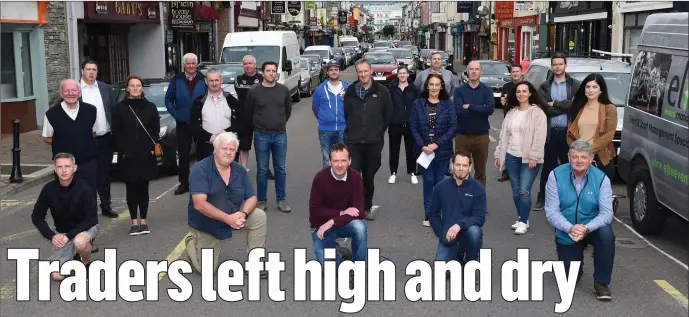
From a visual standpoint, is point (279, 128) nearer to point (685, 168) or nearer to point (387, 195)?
point (387, 195)

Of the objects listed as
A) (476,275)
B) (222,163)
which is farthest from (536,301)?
(222,163)

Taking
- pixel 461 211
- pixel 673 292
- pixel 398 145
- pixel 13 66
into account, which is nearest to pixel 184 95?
pixel 398 145

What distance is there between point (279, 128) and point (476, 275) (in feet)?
12.3

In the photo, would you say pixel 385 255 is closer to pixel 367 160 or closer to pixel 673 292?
pixel 367 160

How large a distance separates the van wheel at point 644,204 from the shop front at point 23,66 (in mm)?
13672

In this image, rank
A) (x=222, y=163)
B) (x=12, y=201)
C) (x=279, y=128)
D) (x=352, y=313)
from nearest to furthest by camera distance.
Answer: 1. (x=352, y=313)
2. (x=222, y=163)
3. (x=279, y=128)
4. (x=12, y=201)

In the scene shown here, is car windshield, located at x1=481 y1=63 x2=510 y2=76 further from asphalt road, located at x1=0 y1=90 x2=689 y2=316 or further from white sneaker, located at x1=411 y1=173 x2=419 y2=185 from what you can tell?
white sneaker, located at x1=411 y1=173 x2=419 y2=185

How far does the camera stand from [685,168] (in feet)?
24.0

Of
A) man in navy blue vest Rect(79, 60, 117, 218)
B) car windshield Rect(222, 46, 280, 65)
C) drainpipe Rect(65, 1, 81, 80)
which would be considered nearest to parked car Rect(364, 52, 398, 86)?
car windshield Rect(222, 46, 280, 65)

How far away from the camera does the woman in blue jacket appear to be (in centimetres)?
900

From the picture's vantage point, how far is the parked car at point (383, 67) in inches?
1184

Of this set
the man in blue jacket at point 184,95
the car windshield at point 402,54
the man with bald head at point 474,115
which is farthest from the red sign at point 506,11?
the man with bald head at point 474,115

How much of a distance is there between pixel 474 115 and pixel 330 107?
5.74 ft

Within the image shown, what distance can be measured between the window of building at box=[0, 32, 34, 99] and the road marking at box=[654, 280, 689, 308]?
1529cm
